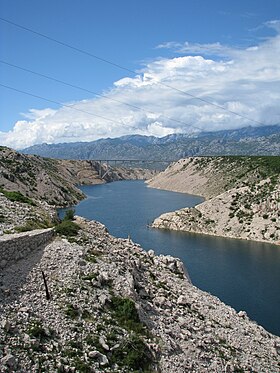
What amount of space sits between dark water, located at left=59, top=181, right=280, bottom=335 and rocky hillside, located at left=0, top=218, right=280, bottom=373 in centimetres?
1361

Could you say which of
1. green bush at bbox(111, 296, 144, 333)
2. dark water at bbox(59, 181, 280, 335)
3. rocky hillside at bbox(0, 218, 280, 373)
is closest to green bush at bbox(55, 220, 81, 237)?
rocky hillside at bbox(0, 218, 280, 373)

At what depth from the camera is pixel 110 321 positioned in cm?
2016

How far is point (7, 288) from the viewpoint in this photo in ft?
61.8

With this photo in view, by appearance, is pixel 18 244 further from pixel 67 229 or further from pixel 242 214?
pixel 242 214

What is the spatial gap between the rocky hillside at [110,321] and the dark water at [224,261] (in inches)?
536

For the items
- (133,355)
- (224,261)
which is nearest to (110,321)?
(133,355)

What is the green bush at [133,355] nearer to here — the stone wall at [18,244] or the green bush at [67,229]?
the stone wall at [18,244]

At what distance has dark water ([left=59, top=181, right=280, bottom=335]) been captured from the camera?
44.1m

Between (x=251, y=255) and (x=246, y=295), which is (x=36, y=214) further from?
(x=251, y=255)

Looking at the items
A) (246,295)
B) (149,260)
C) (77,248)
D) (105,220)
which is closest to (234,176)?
(105,220)

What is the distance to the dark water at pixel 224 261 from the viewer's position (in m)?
44.1

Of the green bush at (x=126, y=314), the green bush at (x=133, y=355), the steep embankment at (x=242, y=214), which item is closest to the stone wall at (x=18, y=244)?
the green bush at (x=126, y=314)

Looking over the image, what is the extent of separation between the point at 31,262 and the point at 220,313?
14541mm

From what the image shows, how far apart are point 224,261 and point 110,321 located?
43.8 meters
